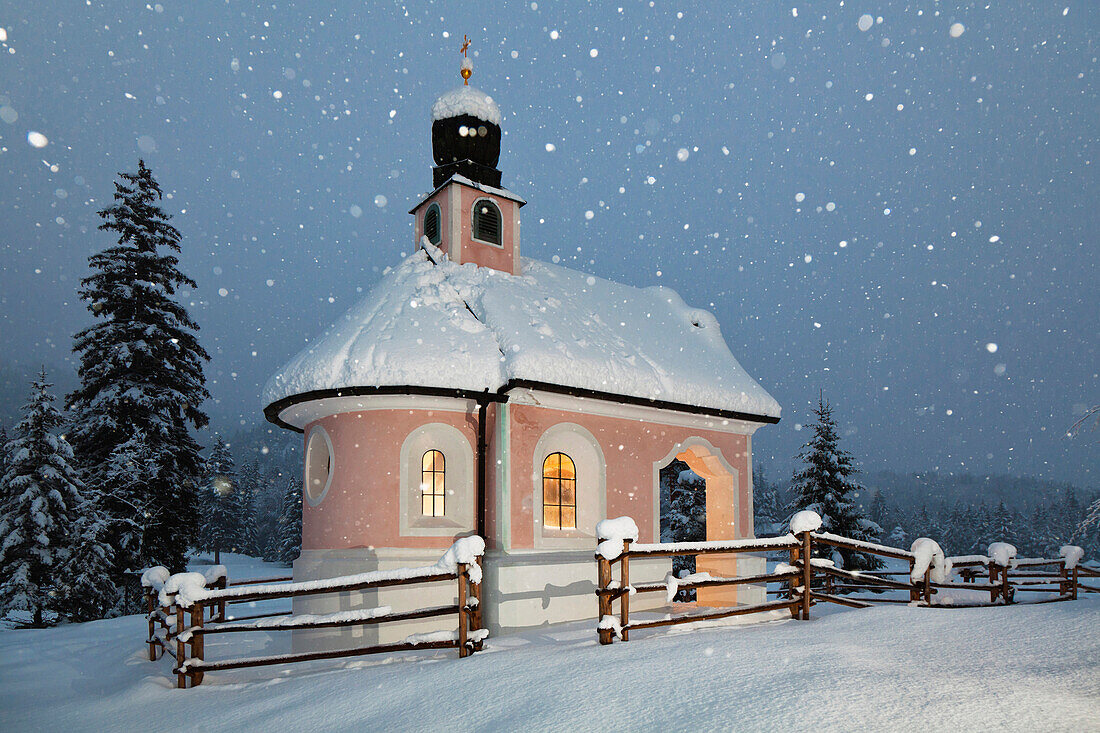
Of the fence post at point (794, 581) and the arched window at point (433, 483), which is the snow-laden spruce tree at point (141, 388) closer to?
the arched window at point (433, 483)

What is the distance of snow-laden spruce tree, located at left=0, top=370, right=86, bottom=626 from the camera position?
2052cm

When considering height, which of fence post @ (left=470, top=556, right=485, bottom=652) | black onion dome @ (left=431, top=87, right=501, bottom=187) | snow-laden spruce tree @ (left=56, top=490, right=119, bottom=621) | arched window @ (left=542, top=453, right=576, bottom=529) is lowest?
snow-laden spruce tree @ (left=56, top=490, right=119, bottom=621)

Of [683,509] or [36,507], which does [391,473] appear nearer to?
[36,507]

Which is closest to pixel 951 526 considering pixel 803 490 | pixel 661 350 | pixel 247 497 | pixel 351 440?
pixel 803 490

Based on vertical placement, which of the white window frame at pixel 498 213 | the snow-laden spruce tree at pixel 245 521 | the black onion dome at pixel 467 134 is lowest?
the snow-laden spruce tree at pixel 245 521

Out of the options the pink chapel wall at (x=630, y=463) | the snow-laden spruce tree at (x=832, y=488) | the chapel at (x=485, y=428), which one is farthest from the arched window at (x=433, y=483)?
the snow-laden spruce tree at (x=832, y=488)

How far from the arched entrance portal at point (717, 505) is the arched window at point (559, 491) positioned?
274 centimetres

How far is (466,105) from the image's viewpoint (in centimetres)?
1567

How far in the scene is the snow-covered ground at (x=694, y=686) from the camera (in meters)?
4.36

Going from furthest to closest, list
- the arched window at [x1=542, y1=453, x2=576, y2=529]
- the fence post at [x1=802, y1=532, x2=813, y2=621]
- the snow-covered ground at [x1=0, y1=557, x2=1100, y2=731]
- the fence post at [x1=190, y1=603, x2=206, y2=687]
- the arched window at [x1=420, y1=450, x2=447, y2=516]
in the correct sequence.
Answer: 1. the arched window at [x1=542, y1=453, x2=576, y2=529]
2. the arched window at [x1=420, y1=450, x2=447, y2=516]
3. the fence post at [x1=802, y1=532, x2=813, y2=621]
4. the fence post at [x1=190, y1=603, x2=206, y2=687]
5. the snow-covered ground at [x1=0, y1=557, x2=1100, y2=731]

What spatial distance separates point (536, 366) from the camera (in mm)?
11641

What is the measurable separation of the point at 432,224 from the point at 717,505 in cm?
838

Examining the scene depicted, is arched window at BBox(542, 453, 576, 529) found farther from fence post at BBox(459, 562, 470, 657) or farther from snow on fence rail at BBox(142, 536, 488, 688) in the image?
fence post at BBox(459, 562, 470, 657)

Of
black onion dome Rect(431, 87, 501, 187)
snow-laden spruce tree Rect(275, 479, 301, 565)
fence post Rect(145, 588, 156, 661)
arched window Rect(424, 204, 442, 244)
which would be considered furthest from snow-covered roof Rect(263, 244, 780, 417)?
snow-laden spruce tree Rect(275, 479, 301, 565)
